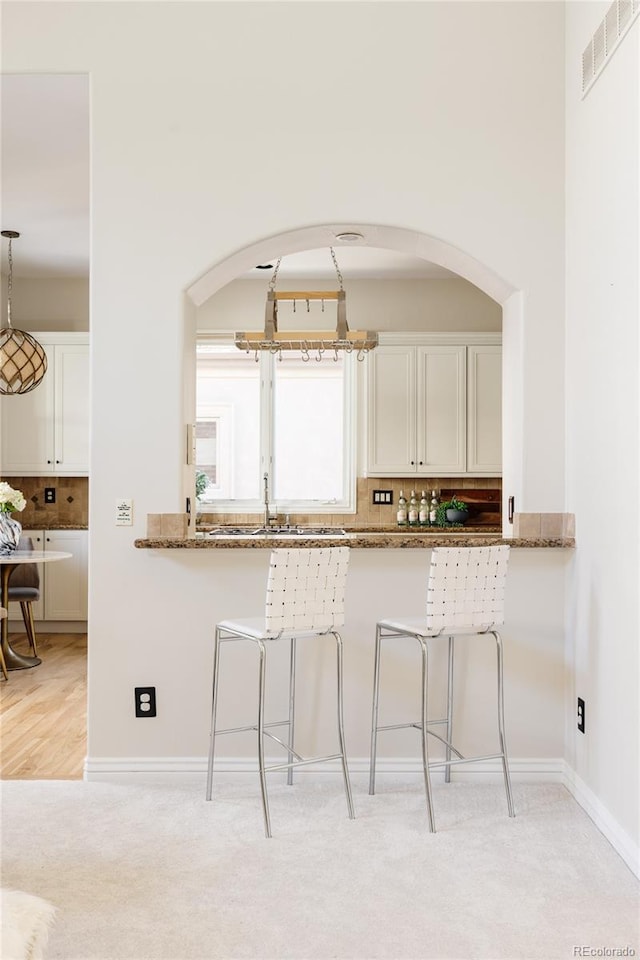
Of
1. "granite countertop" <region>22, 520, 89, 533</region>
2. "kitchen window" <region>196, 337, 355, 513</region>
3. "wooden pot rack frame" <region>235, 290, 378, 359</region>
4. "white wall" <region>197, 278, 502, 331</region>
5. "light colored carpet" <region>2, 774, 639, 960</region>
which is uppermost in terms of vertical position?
"white wall" <region>197, 278, 502, 331</region>

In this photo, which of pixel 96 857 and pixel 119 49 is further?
pixel 119 49

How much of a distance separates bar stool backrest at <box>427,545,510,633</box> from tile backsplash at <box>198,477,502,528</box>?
362 cm

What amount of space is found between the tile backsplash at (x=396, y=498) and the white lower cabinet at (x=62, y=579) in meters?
1.02

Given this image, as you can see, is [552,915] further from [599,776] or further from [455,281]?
[455,281]

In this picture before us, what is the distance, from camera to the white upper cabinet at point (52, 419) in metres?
7.21

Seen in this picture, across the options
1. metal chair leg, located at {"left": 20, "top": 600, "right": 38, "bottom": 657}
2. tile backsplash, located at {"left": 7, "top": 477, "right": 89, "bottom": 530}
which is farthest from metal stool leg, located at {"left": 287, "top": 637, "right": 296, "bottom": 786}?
tile backsplash, located at {"left": 7, "top": 477, "right": 89, "bottom": 530}

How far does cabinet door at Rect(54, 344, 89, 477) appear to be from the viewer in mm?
7211

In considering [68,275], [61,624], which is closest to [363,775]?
[61,624]

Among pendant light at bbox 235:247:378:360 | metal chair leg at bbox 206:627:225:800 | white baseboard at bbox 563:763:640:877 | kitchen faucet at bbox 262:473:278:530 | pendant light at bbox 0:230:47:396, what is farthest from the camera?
kitchen faucet at bbox 262:473:278:530

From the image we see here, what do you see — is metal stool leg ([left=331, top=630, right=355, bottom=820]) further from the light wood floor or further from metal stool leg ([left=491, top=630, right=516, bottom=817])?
the light wood floor

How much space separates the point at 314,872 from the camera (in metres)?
2.83

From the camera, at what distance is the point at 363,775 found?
374cm

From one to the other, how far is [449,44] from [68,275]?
446 centimetres

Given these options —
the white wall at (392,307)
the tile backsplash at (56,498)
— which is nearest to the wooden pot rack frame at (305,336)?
the white wall at (392,307)
